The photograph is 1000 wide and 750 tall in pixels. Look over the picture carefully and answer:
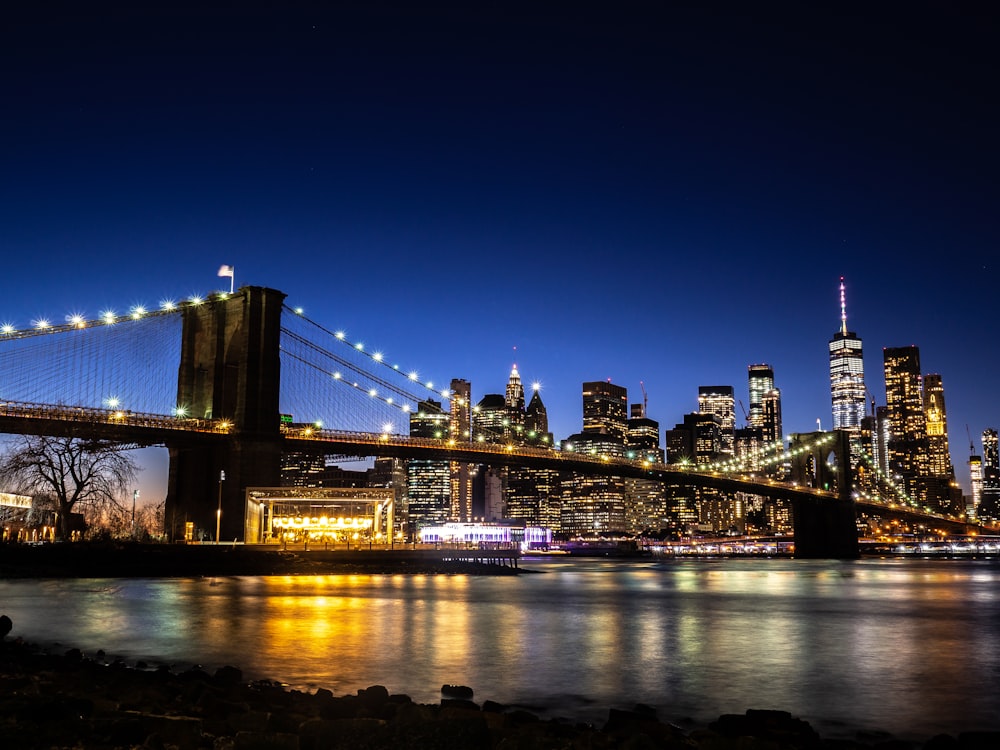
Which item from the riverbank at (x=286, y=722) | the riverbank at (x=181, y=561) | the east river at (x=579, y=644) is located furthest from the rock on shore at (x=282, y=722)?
the riverbank at (x=181, y=561)

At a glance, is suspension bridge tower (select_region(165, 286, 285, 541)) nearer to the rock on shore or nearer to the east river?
the east river

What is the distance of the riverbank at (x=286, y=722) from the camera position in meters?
10.3

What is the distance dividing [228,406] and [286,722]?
58.2 metres

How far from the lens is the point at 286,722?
39.4ft

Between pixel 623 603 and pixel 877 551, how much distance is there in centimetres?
12281

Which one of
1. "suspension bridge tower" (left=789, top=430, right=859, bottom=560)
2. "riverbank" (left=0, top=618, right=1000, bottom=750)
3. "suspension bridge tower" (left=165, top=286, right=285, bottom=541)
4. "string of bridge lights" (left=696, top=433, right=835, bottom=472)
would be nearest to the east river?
"riverbank" (left=0, top=618, right=1000, bottom=750)

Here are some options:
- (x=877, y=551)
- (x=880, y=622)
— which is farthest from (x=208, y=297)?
(x=877, y=551)

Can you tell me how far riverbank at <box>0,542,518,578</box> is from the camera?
5225 cm

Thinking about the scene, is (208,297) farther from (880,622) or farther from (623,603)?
(880,622)

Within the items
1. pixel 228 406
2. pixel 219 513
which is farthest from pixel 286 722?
pixel 228 406

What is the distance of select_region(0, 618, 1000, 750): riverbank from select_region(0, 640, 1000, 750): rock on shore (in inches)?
0.6

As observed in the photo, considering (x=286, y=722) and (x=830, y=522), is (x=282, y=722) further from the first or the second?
(x=830, y=522)

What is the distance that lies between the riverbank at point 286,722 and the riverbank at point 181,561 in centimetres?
3773

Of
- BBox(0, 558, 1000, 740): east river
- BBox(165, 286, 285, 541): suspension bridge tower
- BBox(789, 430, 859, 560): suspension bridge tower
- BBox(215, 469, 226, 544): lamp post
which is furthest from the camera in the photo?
BBox(789, 430, 859, 560): suspension bridge tower
